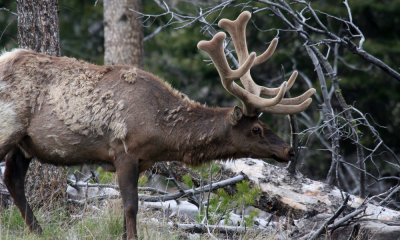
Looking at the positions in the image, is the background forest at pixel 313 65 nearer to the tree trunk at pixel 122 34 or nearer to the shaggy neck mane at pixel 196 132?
the tree trunk at pixel 122 34

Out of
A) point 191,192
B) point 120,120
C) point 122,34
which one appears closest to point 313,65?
point 122,34

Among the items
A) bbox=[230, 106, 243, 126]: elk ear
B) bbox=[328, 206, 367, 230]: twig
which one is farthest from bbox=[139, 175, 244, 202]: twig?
bbox=[328, 206, 367, 230]: twig

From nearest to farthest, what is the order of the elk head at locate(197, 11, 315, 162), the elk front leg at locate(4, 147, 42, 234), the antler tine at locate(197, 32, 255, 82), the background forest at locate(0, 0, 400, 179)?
the antler tine at locate(197, 32, 255, 82) < the elk head at locate(197, 11, 315, 162) < the elk front leg at locate(4, 147, 42, 234) < the background forest at locate(0, 0, 400, 179)

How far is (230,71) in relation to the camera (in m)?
5.72

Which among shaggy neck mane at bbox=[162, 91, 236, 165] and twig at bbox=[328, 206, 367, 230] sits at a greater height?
shaggy neck mane at bbox=[162, 91, 236, 165]

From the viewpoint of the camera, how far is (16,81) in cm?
578

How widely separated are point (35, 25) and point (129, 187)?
243 centimetres

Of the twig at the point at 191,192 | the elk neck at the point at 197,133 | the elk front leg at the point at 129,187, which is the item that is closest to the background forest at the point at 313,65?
the twig at the point at 191,192

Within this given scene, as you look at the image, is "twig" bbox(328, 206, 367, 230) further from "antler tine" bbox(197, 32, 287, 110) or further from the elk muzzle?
"antler tine" bbox(197, 32, 287, 110)

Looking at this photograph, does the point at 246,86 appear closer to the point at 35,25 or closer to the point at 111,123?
the point at 111,123

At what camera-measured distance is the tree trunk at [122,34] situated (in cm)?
1105

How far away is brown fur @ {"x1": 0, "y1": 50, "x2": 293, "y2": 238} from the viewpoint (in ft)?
18.5

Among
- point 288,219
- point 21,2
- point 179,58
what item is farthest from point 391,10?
point 21,2

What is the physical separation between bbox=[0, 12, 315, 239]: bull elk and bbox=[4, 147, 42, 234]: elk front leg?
0.01m
